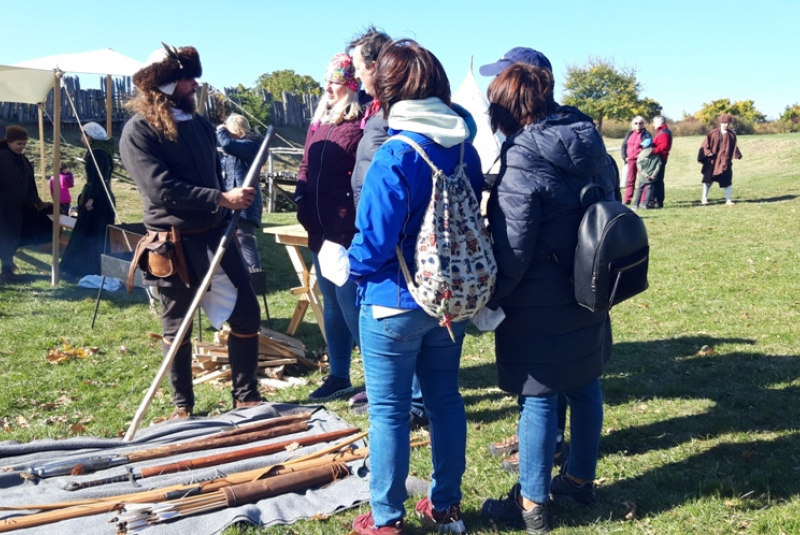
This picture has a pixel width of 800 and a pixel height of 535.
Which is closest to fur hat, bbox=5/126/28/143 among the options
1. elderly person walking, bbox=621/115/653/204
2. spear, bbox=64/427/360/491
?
spear, bbox=64/427/360/491

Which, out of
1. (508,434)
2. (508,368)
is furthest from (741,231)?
(508,368)

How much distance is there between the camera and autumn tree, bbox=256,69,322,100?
42.8 metres

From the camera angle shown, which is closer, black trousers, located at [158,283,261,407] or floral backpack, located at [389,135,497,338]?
floral backpack, located at [389,135,497,338]

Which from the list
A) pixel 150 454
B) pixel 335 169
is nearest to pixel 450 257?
pixel 335 169

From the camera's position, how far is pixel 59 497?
3367mm

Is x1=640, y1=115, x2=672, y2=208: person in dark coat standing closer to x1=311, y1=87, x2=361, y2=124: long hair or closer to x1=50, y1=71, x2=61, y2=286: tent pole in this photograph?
x1=50, y1=71, x2=61, y2=286: tent pole

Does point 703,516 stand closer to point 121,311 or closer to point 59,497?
point 59,497

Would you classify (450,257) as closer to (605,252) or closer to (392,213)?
(392,213)

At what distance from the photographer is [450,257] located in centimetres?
270

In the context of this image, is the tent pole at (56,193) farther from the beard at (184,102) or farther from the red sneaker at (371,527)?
the red sneaker at (371,527)

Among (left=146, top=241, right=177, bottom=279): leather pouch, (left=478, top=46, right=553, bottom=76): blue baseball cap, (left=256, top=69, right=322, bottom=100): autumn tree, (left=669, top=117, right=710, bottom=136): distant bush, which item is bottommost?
(left=146, top=241, right=177, bottom=279): leather pouch

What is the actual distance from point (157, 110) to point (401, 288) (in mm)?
2053

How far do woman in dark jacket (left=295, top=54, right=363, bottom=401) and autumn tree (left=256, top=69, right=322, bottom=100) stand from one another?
128 ft

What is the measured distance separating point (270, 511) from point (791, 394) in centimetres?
333
